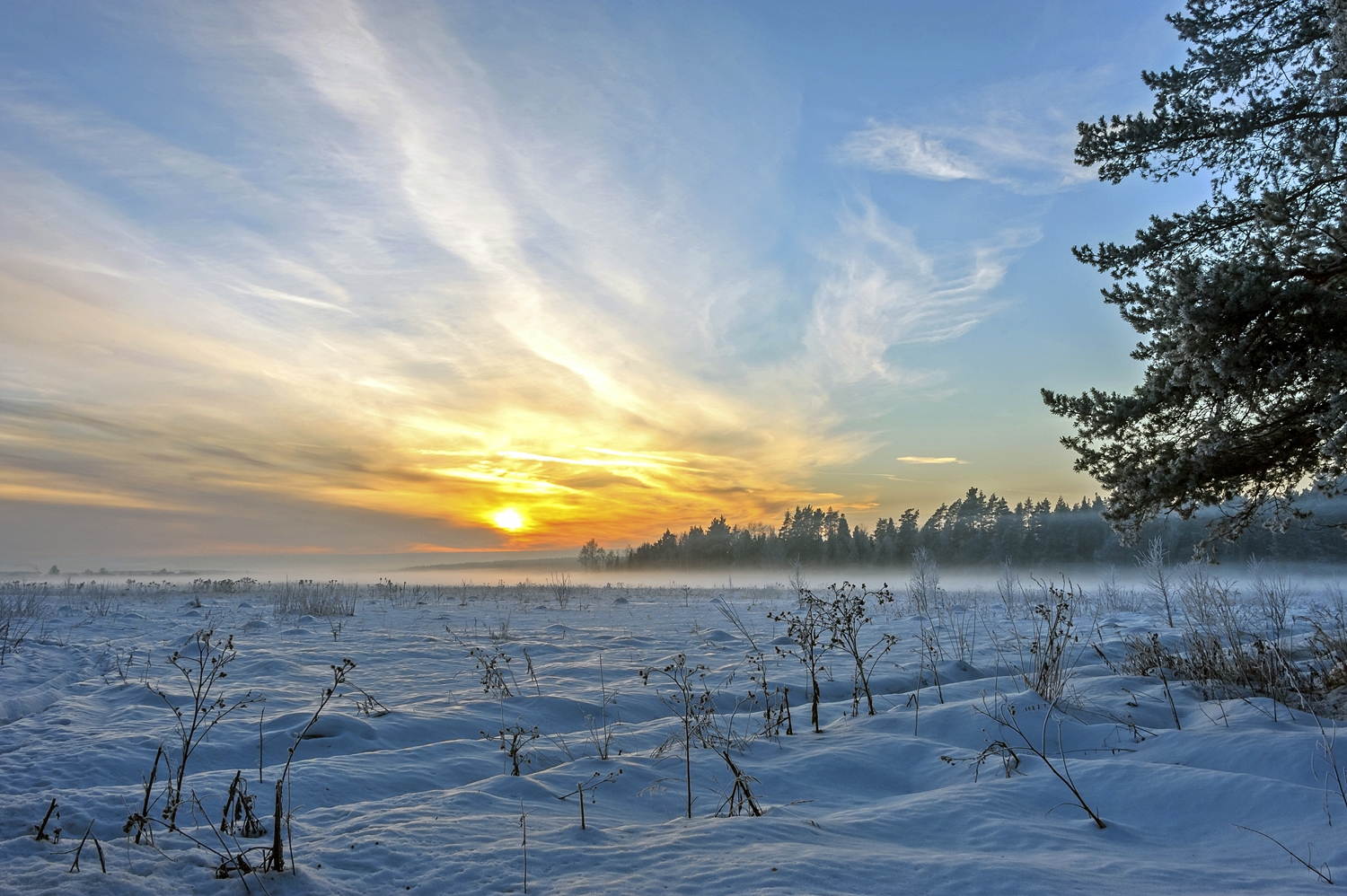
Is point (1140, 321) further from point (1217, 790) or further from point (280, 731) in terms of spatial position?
point (280, 731)

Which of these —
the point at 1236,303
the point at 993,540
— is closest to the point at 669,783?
the point at 1236,303

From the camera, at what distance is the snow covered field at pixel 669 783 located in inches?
100

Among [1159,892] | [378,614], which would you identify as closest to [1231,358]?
[1159,892]

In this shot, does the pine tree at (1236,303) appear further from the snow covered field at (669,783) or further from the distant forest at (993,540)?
the distant forest at (993,540)

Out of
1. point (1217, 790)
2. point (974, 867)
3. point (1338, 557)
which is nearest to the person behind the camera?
point (974, 867)

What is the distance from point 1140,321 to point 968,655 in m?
4.76

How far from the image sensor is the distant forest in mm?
54062

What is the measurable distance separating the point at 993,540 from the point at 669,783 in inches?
2660

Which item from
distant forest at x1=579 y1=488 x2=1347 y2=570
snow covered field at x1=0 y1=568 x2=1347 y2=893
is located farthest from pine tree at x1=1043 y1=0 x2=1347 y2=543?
distant forest at x1=579 y1=488 x2=1347 y2=570

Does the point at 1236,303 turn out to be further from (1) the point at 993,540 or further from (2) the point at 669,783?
(1) the point at 993,540

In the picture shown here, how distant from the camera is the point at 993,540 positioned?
210ft

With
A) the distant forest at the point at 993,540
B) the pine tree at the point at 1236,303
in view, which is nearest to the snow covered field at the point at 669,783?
the pine tree at the point at 1236,303

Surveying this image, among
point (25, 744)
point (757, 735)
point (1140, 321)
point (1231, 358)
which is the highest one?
point (1140, 321)

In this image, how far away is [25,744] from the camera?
4.32 metres
